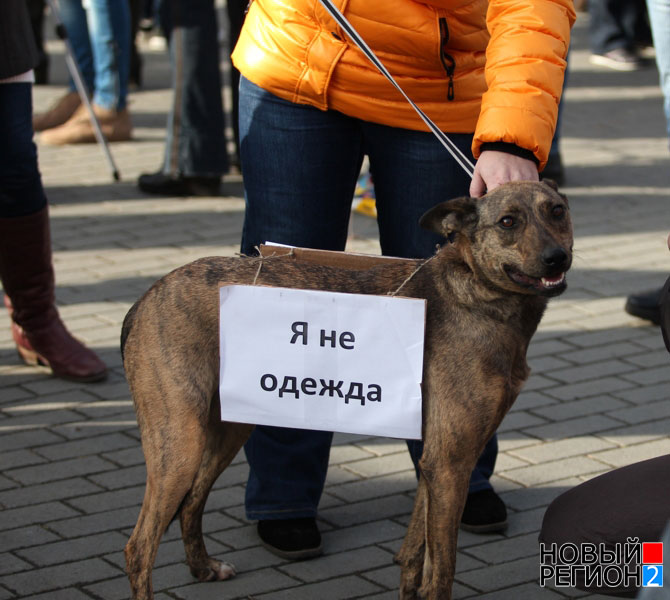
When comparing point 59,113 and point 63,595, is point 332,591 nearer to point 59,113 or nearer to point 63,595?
point 63,595

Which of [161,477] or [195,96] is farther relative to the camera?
[195,96]

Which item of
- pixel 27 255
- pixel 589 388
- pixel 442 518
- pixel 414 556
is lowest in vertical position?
pixel 589 388

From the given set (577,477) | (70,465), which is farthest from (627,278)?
(70,465)

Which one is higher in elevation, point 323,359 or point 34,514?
point 323,359

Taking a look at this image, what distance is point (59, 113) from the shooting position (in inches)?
398

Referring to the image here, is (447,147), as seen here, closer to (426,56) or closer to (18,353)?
(426,56)

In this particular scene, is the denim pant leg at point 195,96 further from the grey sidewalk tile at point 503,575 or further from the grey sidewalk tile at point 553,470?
the grey sidewalk tile at point 503,575

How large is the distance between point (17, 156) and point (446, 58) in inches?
92.8

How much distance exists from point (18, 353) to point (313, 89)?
111 inches

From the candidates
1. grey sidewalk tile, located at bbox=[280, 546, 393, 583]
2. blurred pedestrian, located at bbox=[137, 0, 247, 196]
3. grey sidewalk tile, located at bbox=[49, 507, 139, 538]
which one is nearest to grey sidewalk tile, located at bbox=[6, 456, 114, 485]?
grey sidewalk tile, located at bbox=[49, 507, 139, 538]

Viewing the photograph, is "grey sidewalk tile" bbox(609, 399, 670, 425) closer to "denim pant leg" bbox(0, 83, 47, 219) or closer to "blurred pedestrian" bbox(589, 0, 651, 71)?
"denim pant leg" bbox(0, 83, 47, 219)

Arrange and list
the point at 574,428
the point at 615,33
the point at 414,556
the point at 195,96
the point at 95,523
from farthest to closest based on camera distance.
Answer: the point at 615,33 < the point at 195,96 < the point at 574,428 < the point at 95,523 < the point at 414,556

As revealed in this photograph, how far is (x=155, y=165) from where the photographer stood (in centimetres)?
947

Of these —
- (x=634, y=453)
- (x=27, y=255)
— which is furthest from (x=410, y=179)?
(x=27, y=255)
